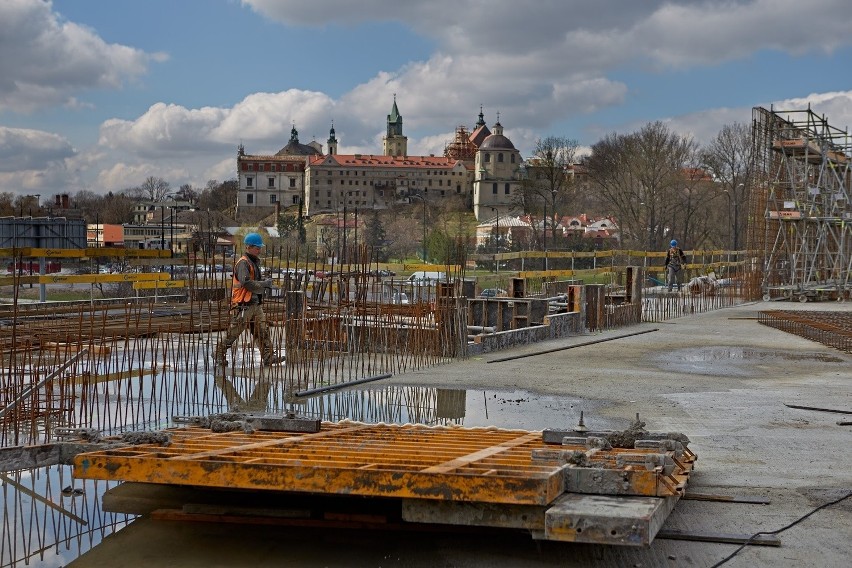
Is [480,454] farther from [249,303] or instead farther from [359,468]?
[249,303]

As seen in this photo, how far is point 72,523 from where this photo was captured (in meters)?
6.91

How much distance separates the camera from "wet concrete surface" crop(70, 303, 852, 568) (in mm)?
5973

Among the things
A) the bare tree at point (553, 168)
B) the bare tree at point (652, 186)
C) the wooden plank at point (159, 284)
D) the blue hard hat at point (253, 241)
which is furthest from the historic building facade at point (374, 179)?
→ the blue hard hat at point (253, 241)

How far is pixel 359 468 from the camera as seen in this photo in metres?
5.99

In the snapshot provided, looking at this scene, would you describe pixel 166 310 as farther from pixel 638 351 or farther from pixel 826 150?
pixel 826 150

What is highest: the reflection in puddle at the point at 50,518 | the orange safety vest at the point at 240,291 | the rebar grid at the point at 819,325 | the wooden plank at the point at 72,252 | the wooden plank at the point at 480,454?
A: the wooden plank at the point at 72,252

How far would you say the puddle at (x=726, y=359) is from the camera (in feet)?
50.1

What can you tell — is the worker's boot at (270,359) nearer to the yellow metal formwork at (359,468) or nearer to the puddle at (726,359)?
the yellow metal formwork at (359,468)

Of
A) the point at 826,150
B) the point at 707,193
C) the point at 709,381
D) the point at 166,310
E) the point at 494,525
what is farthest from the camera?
the point at 707,193

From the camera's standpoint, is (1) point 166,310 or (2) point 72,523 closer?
(2) point 72,523

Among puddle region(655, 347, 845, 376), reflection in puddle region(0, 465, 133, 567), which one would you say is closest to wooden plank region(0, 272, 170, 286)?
puddle region(655, 347, 845, 376)

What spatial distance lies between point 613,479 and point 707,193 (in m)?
64.8

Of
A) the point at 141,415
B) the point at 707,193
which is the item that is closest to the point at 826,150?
the point at 141,415

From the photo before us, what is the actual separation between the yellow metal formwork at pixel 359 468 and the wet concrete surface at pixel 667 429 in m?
0.41
